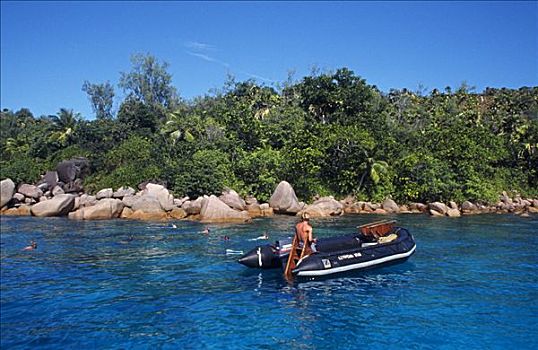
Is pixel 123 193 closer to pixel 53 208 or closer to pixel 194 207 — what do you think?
pixel 53 208

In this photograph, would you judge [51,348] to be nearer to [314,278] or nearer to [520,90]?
[314,278]

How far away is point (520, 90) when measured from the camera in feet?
218

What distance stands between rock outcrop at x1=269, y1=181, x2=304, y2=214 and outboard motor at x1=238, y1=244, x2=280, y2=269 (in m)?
14.0

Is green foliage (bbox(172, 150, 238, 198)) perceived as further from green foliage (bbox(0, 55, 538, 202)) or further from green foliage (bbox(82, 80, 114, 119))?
green foliage (bbox(82, 80, 114, 119))

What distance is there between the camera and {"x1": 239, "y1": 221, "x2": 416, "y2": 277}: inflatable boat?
1215cm

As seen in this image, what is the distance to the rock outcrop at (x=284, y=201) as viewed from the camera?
89.9 feet

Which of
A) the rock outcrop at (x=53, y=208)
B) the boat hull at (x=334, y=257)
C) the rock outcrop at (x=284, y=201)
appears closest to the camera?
the boat hull at (x=334, y=257)

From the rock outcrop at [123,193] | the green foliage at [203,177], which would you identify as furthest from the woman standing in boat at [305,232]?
the rock outcrop at [123,193]

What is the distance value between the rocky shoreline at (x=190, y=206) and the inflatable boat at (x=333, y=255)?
10.0 m

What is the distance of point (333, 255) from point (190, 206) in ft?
48.7

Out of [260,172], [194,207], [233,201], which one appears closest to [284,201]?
[233,201]

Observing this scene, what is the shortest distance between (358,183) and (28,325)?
2595 cm

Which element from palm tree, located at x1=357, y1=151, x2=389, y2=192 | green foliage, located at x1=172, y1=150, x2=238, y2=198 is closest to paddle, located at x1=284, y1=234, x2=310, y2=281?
green foliage, located at x1=172, y1=150, x2=238, y2=198

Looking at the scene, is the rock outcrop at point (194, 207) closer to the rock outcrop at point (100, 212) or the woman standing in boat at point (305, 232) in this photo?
the rock outcrop at point (100, 212)
